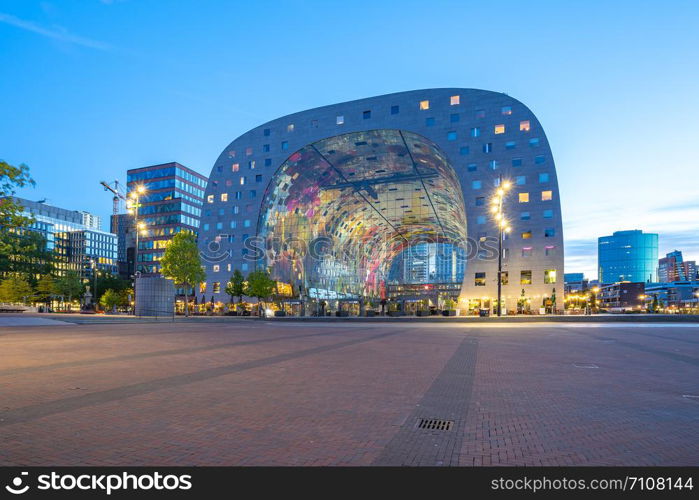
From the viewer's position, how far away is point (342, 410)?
23.6 ft

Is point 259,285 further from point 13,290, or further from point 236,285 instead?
point 13,290

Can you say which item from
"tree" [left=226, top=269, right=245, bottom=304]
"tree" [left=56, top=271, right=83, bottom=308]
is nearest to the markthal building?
"tree" [left=226, top=269, right=245, bottom=304]

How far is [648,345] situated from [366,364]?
1442 centimetres

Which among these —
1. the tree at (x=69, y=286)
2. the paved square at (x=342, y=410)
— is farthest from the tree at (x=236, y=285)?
the paved square at (x=342, y=410)

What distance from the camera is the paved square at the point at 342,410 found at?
5.09 m

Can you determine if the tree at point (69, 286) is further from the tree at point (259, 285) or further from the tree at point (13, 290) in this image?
the tree at point (259, 285)

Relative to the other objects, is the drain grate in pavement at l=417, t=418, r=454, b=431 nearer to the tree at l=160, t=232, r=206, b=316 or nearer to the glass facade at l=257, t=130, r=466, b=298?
the tree at l=160, t=232, r=206, b=316

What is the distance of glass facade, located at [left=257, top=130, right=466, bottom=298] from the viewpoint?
74.4 m

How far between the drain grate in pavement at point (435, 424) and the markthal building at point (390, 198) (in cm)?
3472

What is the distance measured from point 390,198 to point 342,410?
8355 cm

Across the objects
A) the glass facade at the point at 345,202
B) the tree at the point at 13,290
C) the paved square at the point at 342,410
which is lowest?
the tree at the point at 13,290
